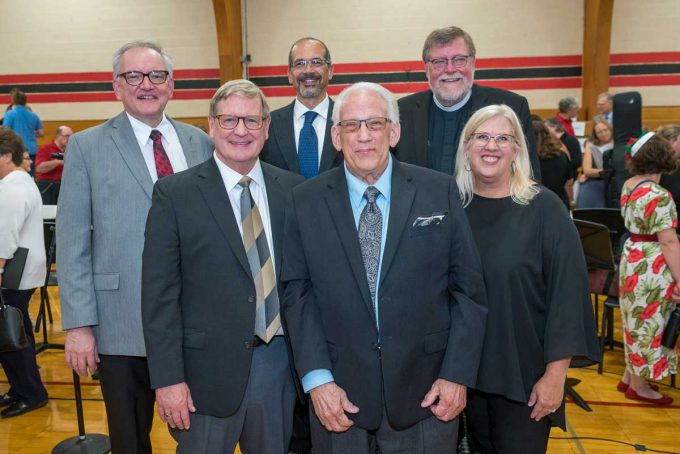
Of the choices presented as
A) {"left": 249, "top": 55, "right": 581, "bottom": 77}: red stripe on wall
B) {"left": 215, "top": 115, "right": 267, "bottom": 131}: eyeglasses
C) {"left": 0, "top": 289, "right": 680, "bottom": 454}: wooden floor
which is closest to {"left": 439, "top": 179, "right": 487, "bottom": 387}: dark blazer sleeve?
{"left": 215, "top": 115, "right": 267, "bottom": 131}: eyeglasses

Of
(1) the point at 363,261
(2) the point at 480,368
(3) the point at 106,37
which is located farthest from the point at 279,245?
(3) the point at 106,37

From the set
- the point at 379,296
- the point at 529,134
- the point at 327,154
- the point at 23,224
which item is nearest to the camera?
the point at 379,296

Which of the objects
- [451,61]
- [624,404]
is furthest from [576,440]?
[451,61]

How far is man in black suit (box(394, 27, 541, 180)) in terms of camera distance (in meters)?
2.49

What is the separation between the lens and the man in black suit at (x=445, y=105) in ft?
8.18

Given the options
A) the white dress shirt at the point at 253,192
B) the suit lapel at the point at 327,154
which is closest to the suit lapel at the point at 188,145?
the white dress shirt at the point at 253,192

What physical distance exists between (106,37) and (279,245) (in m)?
10.4

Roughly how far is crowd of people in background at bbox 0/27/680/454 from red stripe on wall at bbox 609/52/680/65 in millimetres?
8367

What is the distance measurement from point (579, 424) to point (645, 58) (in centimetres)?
787

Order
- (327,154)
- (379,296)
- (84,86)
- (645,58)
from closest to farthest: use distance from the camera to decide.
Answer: (379,296) → (327,154) → (645,58) → (84,86)

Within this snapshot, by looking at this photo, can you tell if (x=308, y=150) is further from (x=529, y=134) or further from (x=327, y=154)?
→ (x=529, y=134)

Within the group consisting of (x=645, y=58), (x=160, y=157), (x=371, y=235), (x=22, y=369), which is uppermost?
(x=645, y=58)

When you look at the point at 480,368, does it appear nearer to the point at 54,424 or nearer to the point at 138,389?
the point at 138,389

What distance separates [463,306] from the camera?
1.79m
